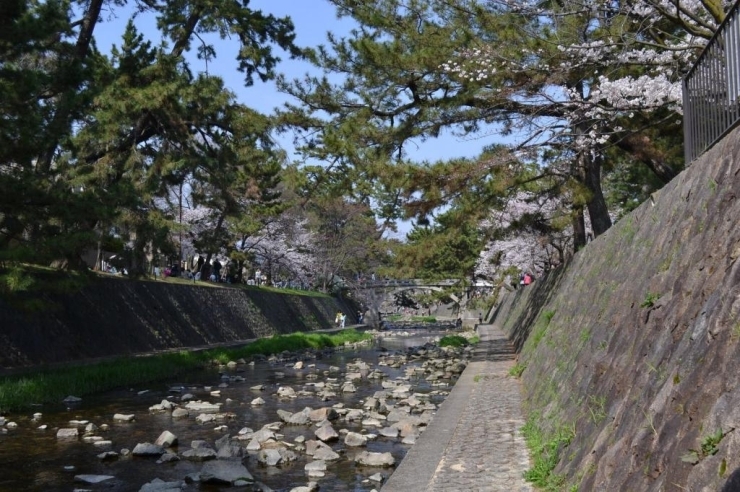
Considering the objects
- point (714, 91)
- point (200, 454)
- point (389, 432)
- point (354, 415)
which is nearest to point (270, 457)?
point (200, 454)

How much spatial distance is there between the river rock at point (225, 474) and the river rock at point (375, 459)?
1286mm

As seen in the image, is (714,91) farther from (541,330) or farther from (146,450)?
(541,330)

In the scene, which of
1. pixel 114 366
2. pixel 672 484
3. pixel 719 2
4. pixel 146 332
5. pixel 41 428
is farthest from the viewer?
pixel 146 332

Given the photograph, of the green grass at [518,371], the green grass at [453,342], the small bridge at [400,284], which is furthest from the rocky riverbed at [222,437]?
the small bridge at [400,284]

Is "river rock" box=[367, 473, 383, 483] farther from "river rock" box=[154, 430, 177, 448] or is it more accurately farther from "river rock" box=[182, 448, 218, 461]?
"river rock" box=[154, 430, 177, 448]

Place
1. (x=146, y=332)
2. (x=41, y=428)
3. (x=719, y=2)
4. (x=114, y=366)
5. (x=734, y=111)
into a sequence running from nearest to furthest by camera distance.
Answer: (x=734, y=111) → (x=719, y=2) → (x=41, y=428) → (x=114, y=366) → (x=146, y=332)

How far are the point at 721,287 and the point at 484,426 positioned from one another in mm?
4328

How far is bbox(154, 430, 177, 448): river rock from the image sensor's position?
341 inches

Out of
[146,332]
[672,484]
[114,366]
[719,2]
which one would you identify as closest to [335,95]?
[719,2]

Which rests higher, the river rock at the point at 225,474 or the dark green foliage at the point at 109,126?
the dark green foliage at the point at 109,126

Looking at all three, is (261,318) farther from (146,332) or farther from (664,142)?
(664,142)

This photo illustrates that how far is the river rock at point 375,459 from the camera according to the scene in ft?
25.3

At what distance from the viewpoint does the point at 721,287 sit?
331 centimetres

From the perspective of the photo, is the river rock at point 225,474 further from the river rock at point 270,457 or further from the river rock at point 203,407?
the river rock at point 203,407
